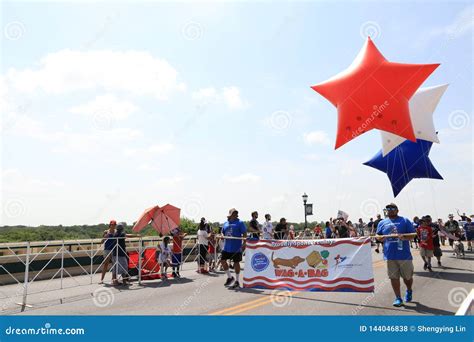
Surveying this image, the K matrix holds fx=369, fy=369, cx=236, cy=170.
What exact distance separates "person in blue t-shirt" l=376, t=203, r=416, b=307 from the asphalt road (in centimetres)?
49

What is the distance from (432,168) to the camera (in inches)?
723

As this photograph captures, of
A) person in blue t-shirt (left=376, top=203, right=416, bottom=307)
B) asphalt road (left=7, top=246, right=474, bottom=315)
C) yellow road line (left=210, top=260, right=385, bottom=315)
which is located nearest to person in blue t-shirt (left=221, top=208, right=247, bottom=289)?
asphalt road (left=7, top=246, right=474, bottom=315)

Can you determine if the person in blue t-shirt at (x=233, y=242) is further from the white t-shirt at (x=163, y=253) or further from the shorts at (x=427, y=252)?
the shorts at (x=427, y=252)

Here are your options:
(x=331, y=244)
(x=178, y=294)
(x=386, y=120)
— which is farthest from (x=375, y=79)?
(x=178, y=294)

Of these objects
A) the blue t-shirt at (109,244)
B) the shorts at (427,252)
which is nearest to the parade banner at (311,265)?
the blue t-shirt at (109,244)

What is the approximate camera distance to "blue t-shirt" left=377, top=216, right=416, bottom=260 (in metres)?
7.38

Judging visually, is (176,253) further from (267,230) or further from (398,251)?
(398,251)

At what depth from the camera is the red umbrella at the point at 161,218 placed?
15125 mm

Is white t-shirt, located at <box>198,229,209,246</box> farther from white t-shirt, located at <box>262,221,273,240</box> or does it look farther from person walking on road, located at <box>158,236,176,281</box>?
white t-shirt, located at <box>262,221,273,240</box>

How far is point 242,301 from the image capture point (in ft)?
25.8

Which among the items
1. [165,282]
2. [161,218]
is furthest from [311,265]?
[161,218]
